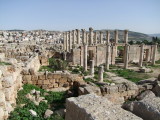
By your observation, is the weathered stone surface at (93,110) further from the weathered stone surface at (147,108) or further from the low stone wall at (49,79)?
the low stone wall at (49,79)

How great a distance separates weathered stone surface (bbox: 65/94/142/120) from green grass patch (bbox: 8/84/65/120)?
318 centimetres

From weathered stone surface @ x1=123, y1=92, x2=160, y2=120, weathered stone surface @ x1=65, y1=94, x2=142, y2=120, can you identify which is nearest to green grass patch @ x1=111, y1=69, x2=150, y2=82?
weathered stone surface @ x1=123, y1=92, x2=160, y2=120

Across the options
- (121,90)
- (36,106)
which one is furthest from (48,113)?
(121,90)

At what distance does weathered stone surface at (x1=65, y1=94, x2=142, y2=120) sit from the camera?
3.29 m

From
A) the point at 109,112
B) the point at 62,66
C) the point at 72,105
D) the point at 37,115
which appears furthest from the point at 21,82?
the point at 62,66

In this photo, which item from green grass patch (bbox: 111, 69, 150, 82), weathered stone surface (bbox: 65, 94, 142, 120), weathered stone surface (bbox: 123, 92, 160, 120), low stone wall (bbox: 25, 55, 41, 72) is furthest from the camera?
green grass patch (bbox: 111, 69, 150, 82)

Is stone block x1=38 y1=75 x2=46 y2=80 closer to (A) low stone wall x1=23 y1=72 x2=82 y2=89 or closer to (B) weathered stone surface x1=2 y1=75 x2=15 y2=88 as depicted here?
(A) low stone wall x1=23 y1=72 x2=82 y2=89

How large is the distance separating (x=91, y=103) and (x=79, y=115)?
1.17 feet

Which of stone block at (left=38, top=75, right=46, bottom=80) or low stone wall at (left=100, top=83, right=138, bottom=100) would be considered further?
stone block at (left=38, top=75, right=46, bottom=80)

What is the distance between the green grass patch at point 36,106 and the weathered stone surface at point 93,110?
3178mm

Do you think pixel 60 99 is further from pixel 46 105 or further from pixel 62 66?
pixel 62 66

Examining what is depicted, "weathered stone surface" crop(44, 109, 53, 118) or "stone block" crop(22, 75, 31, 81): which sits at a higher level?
"stone block" crop(22, 75, 31, 81)

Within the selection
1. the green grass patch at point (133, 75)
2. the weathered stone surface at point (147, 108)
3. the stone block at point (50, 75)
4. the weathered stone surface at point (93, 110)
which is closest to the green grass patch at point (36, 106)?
the stone block at point (50, 75)

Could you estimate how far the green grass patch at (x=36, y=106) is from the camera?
22.3 ft
